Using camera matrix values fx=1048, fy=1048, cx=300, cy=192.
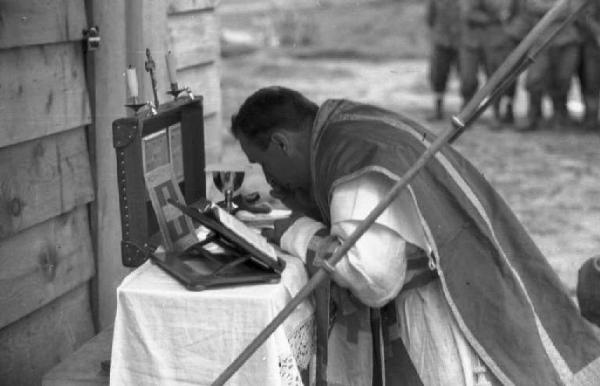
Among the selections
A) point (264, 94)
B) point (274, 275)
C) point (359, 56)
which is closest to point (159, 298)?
point (274, 275)

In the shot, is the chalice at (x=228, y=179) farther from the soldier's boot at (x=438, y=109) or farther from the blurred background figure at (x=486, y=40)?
the soldier's boot at (x=438, y=109)

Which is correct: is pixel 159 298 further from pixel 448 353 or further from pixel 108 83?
pixel 108 83

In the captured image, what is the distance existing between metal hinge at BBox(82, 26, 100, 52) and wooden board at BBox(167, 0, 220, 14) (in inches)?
31.5

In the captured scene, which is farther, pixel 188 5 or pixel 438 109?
pixel 438 109

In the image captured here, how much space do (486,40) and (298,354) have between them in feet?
36.0

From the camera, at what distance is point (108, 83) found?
383 centimetres

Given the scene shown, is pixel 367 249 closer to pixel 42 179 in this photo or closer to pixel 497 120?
pixel 42 179

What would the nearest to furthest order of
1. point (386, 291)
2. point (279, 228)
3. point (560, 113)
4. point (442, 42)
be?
point (386, 291) → point (279, 228) → point (560, 113) → point (442, 42)

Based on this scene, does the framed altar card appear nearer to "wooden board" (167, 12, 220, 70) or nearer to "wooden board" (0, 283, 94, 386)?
"wooden board" (0, 283, 94, 386)

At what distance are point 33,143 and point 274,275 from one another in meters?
1.24

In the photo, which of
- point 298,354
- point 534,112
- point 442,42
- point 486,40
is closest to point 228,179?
point 298,354

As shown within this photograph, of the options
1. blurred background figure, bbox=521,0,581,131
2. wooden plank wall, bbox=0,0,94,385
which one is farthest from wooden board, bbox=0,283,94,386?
blurred background figure, bbox=521,0,581,131

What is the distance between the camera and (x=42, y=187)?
145 inches

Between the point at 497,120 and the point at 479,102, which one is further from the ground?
the point at 479,102
